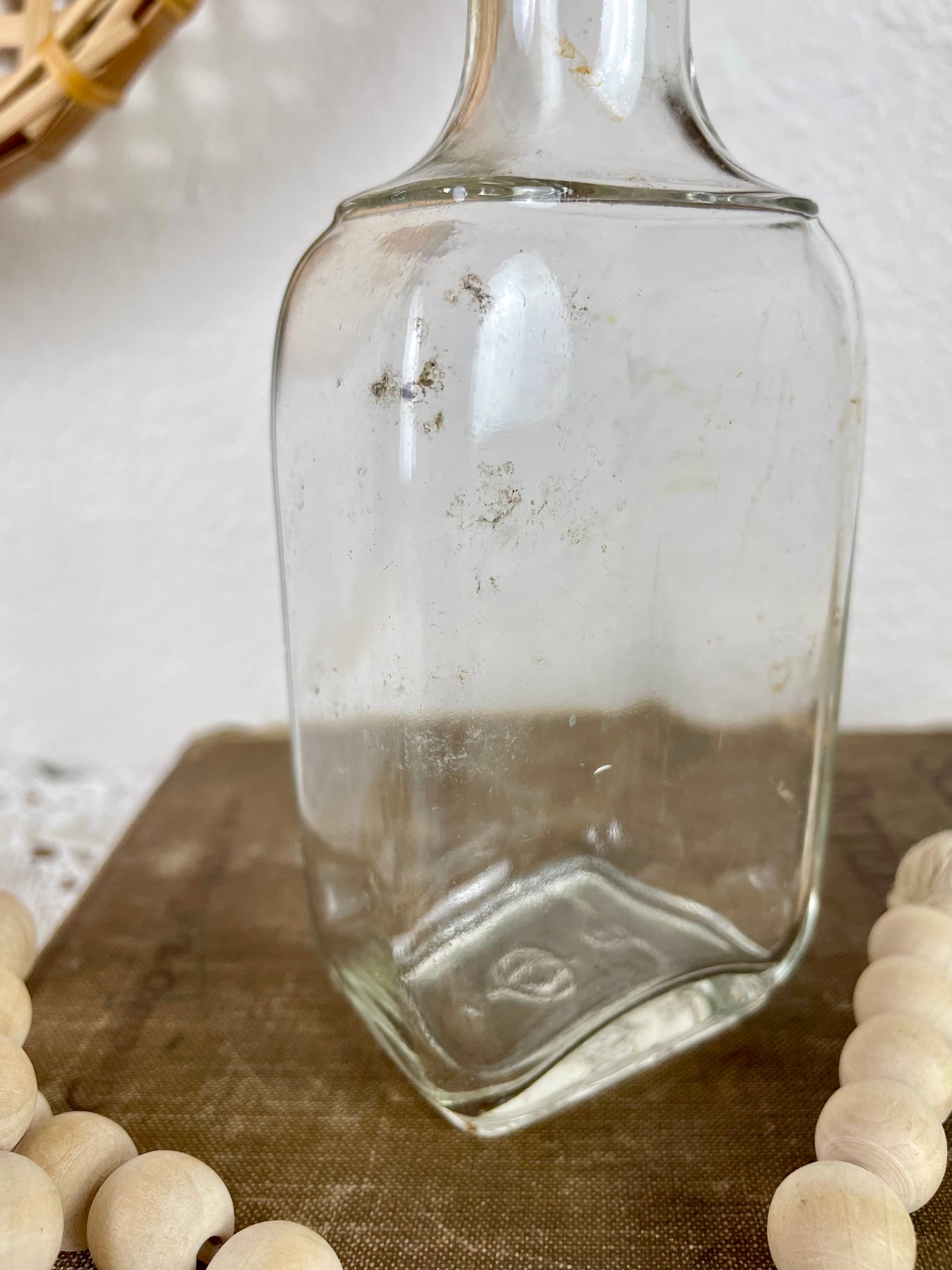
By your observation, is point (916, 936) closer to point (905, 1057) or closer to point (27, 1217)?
point (905, 1057)

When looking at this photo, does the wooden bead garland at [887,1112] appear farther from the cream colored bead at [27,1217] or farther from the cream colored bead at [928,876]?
the cream colored bead at [27,1217]

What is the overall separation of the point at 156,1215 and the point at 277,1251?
0.04 m

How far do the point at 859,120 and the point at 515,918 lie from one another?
0.44 metres

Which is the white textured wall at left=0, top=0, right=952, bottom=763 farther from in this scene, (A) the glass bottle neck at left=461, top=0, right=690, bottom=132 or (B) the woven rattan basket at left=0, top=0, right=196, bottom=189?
(A) the glass bottle neck at left=461, top=0, right=690, bottom=132

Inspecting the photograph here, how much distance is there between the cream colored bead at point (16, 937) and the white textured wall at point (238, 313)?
268 mm

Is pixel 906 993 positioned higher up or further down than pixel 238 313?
further down

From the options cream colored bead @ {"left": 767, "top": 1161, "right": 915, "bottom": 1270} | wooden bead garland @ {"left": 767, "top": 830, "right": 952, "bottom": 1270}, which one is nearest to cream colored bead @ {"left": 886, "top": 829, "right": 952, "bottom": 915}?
wooden bead garland @ {"left": 767, "top": 830, "right": 952, "bottom": 1270}

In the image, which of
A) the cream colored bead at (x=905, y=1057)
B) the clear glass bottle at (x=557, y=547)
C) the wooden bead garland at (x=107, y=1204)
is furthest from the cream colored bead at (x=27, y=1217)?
the cream colored bead at (x=905, y=1057)

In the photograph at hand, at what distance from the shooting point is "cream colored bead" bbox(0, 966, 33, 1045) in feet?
1.08

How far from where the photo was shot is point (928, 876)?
0.40m

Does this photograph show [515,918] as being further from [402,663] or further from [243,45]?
[243,45]

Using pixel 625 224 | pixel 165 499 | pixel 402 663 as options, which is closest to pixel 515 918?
pixel 402 663

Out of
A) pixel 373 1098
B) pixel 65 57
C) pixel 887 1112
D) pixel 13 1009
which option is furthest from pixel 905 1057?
pixel 65 57

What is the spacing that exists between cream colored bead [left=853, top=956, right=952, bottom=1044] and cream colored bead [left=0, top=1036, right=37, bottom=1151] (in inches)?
10.1
